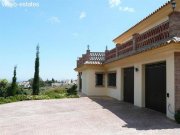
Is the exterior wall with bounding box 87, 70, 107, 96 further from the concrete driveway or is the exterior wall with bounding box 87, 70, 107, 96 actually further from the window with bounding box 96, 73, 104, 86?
the concrete driveway

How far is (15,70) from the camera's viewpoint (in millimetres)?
30672

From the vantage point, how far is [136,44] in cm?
1565

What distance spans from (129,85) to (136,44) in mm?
3503

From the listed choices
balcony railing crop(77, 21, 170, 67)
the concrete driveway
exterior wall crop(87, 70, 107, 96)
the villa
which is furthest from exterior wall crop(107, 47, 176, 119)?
the concrete driveway

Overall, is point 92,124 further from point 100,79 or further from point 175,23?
point 100,79

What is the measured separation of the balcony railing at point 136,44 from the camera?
12.3 meters

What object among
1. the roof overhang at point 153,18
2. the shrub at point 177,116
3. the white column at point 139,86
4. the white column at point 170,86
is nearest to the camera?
the shrub at point 177,116

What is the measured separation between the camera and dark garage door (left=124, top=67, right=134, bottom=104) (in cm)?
1728

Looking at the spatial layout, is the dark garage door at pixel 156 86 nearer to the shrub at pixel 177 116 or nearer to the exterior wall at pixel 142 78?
the exterior wall at pixel 142 78

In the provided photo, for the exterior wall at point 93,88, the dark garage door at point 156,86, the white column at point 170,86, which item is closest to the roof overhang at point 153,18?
the white column at point 170,86

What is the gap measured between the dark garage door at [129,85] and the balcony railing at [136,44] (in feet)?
4.08

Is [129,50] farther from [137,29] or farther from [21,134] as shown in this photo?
[21,134]

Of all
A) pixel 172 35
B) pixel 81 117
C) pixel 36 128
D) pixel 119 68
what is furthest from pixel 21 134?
pixel 119 68

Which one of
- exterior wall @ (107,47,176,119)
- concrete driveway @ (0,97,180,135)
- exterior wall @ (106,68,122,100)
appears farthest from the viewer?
exterior wall @ (106,68,122,100)
